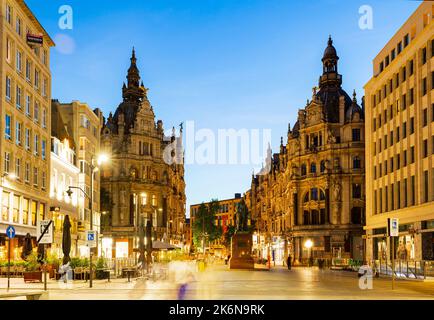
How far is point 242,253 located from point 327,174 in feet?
133

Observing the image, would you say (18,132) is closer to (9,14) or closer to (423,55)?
(9,14)

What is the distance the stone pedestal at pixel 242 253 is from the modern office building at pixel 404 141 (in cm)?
1391

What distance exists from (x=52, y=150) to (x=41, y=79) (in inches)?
338

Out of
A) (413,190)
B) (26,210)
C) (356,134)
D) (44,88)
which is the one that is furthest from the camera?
(356,134)

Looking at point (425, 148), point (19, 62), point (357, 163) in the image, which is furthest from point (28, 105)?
point (357, 163)

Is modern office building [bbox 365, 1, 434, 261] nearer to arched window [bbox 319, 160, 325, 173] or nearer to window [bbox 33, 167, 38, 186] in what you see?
arched window [bbox 319, 160, 325, 173]

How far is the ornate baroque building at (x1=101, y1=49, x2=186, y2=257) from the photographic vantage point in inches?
4402

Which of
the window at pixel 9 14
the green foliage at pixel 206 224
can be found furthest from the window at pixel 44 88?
the green foliage at pixel 206 224

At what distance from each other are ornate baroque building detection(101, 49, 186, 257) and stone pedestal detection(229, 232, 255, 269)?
4059cm

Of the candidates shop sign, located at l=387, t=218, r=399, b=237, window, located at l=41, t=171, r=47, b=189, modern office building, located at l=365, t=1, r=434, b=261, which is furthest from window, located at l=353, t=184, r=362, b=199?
shop sign, located at l=387, t=218, r=399, b=237

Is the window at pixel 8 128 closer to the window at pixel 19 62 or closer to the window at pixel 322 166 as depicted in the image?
the window at pixel 19 62

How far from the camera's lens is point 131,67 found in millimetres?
129250

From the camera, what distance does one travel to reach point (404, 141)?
2598 inches
